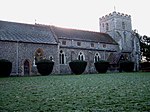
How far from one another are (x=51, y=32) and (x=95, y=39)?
33.7 ft

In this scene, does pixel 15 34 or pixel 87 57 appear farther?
pixel 87 57

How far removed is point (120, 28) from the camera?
48.3m

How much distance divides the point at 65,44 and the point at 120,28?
16437 mm

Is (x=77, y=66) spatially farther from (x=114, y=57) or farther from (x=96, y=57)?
(x=114, y=57)

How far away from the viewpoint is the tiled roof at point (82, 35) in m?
39.3

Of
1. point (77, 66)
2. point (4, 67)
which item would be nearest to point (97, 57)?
point (77, 66)

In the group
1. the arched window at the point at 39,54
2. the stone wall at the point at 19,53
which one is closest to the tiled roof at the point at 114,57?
the stone wall at the point at 19,53

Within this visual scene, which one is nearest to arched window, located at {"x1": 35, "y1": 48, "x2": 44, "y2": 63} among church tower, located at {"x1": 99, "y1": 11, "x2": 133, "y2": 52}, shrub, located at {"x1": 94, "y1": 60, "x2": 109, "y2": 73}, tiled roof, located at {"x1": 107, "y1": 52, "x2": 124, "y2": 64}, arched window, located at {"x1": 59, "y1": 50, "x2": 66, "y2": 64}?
arched window, located at {"x1": 59, "y1": 50, "x2": 66, "y2": 64}

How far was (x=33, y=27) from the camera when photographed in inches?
1411

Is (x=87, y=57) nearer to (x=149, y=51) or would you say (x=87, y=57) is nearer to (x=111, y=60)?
(x=111, y=60)

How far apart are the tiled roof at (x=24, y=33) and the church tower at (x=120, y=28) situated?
55.8ft

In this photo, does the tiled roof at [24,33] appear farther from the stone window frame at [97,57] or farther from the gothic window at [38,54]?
the stone window frame at [97,57]

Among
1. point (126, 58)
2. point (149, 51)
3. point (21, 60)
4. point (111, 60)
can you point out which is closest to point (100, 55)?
point (111, 60)

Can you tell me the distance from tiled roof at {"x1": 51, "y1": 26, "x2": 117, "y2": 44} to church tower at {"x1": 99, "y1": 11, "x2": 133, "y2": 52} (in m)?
1.50
